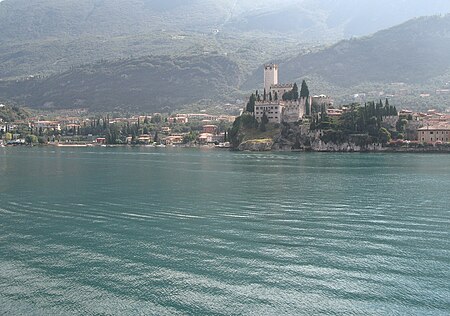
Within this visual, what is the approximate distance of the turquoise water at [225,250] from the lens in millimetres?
17828

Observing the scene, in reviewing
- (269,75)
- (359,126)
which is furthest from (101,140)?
(359,126)

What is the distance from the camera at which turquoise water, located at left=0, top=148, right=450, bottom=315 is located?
702 inches

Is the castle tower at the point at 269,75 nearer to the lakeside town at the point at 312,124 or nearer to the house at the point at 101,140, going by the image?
the lakeside town at the point at 312,124

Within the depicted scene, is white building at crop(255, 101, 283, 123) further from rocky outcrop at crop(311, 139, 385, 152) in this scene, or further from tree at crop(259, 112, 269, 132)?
rocky outcrop at crop(311, 139, 385, 152)

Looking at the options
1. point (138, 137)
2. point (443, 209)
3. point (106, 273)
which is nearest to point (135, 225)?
point (106, 273)

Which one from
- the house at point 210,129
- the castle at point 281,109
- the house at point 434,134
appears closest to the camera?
the house at point 434,134

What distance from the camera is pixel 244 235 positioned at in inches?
1038

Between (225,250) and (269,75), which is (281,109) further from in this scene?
(225,250)

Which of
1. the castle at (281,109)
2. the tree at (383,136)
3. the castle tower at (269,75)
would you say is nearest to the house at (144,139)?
the castle tower at (269,75)

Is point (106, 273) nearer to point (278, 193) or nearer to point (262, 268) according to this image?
point (262, 268)

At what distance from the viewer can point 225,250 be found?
2369cm

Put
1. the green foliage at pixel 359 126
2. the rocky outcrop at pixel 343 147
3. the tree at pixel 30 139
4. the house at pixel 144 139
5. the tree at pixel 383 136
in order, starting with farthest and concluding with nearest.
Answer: the house at pixel 144 139 → the tree at pixel 30 139 → the rocky outcrop at pixel 343 147 → the green foliage at pixel 359 126 → the tree at pixel 383 136

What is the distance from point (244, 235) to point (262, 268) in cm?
538

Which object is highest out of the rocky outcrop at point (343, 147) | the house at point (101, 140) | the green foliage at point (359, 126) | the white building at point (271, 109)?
the white building at point (271, 109)
